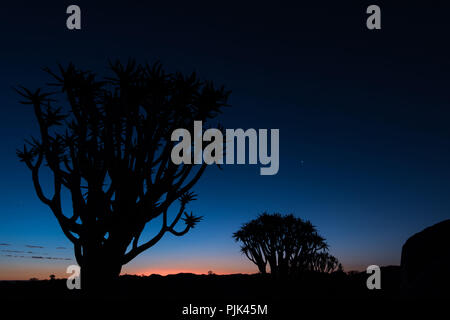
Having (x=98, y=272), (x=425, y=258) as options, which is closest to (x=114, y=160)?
(x=98, y=272)

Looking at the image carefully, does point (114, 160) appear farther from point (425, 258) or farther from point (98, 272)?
point (425, 258)

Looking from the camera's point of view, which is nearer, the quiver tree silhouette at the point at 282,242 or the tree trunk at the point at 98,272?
the tree trunk at the point at 98,272

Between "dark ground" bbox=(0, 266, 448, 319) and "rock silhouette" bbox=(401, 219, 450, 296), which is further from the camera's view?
"rock silhouette" bbox=(401, 219, 450, 296)

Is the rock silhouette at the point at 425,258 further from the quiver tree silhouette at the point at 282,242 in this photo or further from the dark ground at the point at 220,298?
the quiver tree silhouette at the point at 282,242

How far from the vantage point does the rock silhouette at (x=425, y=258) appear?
6492 mm

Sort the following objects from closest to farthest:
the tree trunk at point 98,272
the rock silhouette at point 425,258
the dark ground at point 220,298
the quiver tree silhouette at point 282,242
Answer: the dark ground at point 220,298 < the rock silhouette at point 425,258 < the tree trunk at point 98,272 < the quiver tree silhouette at point 282,242

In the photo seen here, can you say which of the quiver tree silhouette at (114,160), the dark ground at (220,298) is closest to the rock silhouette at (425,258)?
the dark ground at (220,298)

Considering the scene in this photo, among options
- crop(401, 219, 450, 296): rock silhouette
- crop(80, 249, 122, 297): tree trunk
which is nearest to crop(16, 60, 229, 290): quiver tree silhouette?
crop(80, 249, 122, 297): tree trunk

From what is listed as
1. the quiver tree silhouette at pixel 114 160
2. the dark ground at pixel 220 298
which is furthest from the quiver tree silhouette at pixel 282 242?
the quiver tree silhouette at pixel 114 160

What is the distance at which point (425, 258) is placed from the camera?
7.94 m

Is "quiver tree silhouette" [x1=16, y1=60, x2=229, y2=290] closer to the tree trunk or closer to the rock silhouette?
the tree trunk

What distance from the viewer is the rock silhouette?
649 centimetres

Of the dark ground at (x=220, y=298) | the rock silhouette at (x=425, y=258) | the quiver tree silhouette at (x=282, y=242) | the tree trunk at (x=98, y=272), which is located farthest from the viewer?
the quiver tree silhouette at (x=282, y=242)
